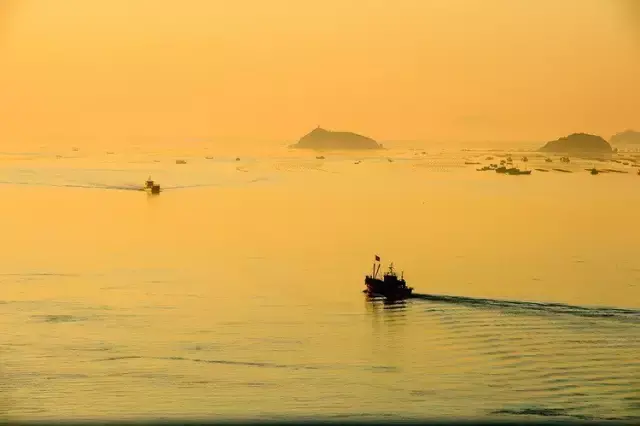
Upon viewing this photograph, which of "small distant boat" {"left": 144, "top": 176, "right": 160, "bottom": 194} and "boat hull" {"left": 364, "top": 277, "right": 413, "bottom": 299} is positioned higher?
"small distant boat" {"left": 144, "top": 176, "right": 160, "bottom": 194}

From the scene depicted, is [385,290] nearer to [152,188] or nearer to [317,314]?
[317,314]

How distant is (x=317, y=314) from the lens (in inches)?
720

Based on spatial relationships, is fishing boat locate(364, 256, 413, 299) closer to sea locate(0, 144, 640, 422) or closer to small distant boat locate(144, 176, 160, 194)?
sea locate(0, 144, 640, 422)

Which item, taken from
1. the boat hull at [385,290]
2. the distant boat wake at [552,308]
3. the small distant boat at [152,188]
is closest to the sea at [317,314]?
the distant boat wake at [552,308]

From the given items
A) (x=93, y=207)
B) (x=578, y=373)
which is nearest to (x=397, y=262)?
(x=578, y=373)

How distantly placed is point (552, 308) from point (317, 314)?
4531mm

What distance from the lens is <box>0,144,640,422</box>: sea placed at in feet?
43.4

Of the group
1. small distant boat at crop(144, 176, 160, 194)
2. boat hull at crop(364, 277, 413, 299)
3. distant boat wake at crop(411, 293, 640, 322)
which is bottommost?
distant boat wake at crop(411, 293, 640, 322)

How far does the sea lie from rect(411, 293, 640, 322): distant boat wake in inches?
2.2

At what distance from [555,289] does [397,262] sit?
16.1ft

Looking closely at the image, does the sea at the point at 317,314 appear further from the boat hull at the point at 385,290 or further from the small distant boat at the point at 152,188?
the small distant boat at the point at 152,188

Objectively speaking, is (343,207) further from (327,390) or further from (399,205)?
(327,390)

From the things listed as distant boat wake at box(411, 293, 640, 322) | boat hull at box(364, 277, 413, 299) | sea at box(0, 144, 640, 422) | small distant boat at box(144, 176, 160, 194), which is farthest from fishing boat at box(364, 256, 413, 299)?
small distant boat at box(144, 176, 160, 194)

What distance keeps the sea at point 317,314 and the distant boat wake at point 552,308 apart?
6 centimetres
